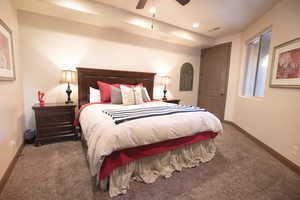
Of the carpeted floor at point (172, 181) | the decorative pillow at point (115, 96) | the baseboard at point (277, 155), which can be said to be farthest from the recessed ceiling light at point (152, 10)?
the baseboard at point (277, 155)

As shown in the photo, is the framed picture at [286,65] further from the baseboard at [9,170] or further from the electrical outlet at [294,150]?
the baseboard at [9,170]

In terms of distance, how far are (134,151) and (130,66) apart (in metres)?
2.55

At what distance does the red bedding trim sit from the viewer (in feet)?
4.29

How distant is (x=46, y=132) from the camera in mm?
2369

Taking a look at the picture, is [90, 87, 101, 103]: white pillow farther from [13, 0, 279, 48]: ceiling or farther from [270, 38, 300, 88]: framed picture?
[270, 38, 300, 88]: framed picture

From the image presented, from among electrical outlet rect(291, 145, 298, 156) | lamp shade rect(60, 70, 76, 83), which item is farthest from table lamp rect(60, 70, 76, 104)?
electrical outlet rect(291, 145, 298, 156)

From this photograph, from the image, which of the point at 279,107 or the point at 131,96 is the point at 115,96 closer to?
the point at 131,96

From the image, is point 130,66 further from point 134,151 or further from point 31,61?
point 134,151

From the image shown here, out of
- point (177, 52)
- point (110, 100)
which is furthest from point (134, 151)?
point (177, 52)

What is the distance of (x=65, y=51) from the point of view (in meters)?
2.78

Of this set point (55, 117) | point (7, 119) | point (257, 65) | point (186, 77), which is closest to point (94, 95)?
point (55, 117)

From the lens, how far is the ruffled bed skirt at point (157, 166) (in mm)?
1414

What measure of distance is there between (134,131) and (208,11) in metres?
2.78

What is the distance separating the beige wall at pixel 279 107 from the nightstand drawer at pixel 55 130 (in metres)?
3.61
